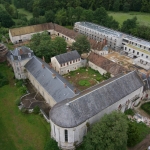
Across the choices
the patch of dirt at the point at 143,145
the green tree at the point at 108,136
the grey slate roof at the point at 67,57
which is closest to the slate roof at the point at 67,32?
the grey slate roof at the point at 67,57

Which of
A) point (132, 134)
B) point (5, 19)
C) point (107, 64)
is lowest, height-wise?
point (132, 134)

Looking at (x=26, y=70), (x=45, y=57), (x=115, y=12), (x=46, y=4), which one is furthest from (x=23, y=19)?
(x=115, y=12)

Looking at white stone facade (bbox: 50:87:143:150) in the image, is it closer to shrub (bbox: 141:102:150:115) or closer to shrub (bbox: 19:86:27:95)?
shrub (bbox: 141:102:150:115)

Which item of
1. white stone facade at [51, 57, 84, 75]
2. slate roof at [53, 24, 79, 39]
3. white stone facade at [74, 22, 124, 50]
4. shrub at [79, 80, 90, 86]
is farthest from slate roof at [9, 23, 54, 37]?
shrub at [79, 80, 90, 86]

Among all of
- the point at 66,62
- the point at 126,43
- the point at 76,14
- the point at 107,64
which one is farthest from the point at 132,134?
the point at 76,14

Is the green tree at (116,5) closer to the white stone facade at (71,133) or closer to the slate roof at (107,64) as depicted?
the slate roof at (107,64)

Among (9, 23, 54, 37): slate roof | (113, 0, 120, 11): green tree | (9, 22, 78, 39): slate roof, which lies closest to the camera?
(9, 22, 78, 39): slate roof

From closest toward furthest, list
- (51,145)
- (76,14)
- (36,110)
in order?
1. (51,145)
2. (36,110)
3. (76,14)

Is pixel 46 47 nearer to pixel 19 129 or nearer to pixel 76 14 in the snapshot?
pixel 19 129
